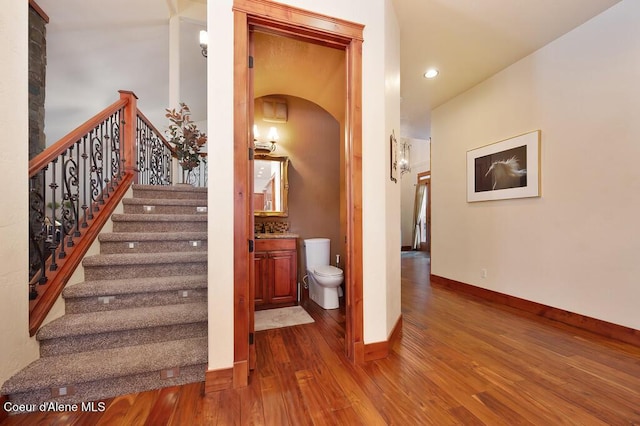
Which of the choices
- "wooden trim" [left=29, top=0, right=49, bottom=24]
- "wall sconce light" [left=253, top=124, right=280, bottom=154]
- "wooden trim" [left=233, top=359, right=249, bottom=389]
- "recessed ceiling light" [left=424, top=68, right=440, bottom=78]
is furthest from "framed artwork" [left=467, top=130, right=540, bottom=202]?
"wooden trim" [left=29, top=0, right=49, bottom=24]

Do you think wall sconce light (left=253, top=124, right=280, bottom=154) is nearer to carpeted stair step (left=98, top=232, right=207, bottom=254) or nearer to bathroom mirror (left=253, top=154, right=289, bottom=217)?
bathroom mirror (left=253, top=154, right=289, bottom=217)

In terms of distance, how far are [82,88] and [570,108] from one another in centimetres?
843

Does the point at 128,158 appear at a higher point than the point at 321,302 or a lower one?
higher

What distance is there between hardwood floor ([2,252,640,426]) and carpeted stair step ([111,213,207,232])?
142cm

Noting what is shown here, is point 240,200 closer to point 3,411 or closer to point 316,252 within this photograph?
point 3,411

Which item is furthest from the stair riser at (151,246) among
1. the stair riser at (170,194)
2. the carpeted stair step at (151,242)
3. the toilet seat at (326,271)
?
the toilet seat at (326,271)

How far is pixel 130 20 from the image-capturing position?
160 inches

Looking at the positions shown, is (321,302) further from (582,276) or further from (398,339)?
(582,276)

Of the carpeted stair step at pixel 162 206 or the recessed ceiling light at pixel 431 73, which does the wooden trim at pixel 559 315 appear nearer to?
the recessed ceiling light at pixel 431 73

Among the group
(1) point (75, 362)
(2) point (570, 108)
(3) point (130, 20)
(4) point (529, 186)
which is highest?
(3) point (130, 20)

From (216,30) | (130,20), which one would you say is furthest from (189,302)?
(130,20)

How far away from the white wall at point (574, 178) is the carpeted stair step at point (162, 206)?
374 centimetres

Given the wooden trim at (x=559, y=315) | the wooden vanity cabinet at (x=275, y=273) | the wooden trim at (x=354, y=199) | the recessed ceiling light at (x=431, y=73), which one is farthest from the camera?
the recessed ceiling light at (x=431, y=73)

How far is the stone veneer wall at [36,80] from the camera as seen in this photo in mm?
3066
